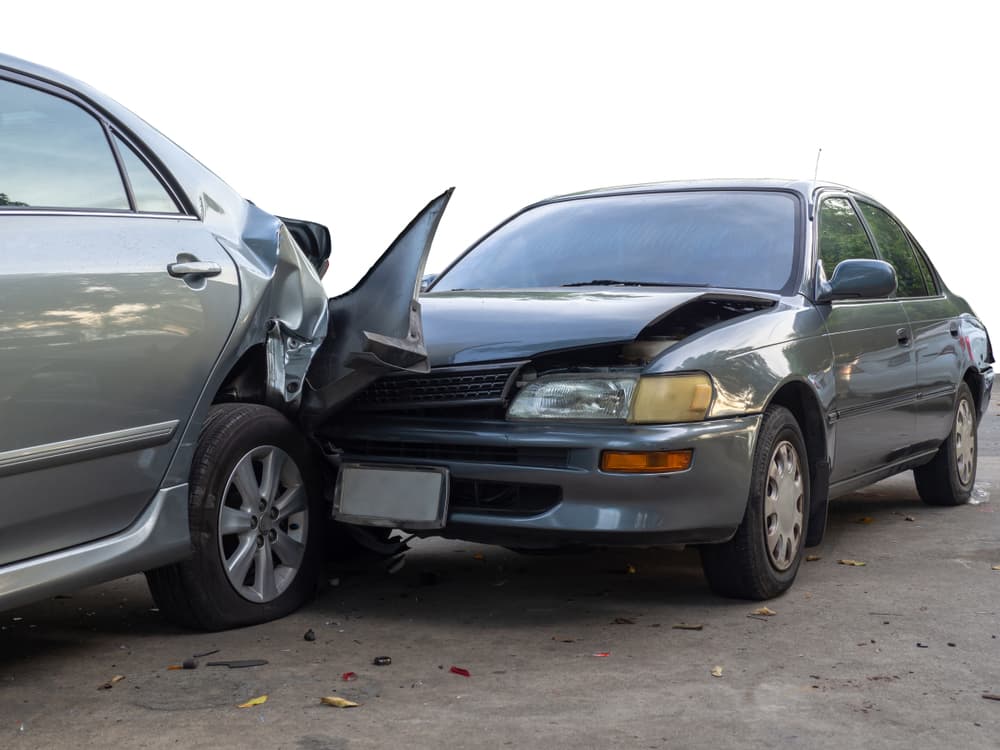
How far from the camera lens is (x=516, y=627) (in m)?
4.59

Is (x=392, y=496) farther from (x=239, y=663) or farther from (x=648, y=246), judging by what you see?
(x=648, y=246)

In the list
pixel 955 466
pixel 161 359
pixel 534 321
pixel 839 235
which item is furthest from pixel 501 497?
pixel 955 466

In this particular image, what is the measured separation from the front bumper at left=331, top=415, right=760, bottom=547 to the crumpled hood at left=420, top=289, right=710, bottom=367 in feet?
0.88

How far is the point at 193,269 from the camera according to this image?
163 inches

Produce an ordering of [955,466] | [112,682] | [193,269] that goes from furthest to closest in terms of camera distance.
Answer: [955,466], [193,269], [112,682]

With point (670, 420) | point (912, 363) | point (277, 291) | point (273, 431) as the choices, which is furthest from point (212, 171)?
point (912, 363)

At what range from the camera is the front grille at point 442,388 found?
4.53m

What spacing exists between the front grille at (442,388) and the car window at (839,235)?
1.91 m

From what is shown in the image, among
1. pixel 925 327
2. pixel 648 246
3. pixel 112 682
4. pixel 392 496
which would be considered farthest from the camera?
pixel 925 327

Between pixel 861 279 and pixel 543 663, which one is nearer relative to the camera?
pixel 543 663

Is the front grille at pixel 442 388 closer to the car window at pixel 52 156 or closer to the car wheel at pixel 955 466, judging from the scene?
the car window at pixel 52 156

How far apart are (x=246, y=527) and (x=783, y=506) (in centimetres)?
199

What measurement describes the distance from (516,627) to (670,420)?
2.98ft

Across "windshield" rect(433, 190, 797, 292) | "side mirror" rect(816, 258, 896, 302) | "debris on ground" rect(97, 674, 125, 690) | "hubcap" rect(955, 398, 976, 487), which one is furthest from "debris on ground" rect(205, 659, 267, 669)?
"hubcap" rect(955, 398, 976, 487)
